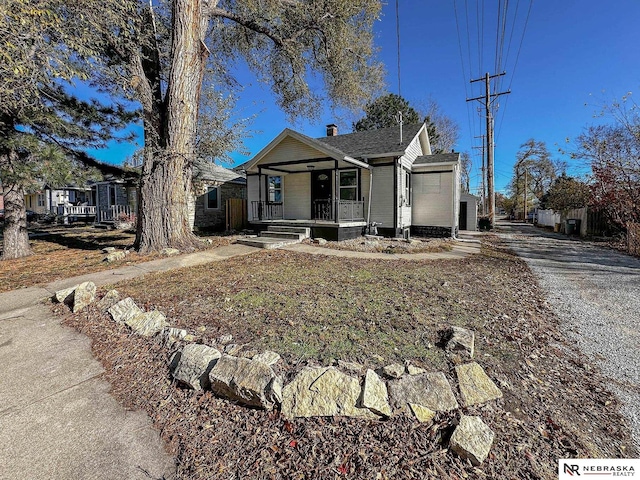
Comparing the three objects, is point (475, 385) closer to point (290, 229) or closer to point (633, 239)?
point (290, 229)

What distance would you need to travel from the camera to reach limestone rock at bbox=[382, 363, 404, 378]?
2.46 metres

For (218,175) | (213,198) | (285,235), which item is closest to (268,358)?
(285,235)

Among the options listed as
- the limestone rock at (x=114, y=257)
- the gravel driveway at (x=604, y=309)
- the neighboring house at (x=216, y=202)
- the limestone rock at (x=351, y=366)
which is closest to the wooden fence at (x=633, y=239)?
the gravel driveway at (x=604, y=309)

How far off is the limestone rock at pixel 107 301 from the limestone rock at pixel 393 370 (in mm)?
3786

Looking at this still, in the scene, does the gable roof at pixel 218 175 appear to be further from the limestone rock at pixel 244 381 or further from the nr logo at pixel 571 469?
the nr logo at pixel 571 469

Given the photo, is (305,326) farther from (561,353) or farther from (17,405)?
(561,353)

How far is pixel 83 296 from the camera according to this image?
425cm

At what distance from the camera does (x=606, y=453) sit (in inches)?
74.7

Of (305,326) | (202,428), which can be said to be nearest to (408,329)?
(305,326)

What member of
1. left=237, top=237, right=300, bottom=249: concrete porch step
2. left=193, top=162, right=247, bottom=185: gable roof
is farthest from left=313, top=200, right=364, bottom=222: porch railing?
left=193, top=162, right=247, bottom=185: gable roof

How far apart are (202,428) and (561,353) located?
352 cm

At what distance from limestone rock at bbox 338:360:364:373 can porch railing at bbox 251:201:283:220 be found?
10.9 m

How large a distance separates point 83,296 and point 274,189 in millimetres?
11112

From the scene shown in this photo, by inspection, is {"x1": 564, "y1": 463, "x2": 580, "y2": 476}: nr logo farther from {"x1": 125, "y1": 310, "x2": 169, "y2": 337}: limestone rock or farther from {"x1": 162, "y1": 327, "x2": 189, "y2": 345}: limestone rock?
{"x1": 125, "y1": 310, "x2": 169, "y2": 337}: limestone rock
